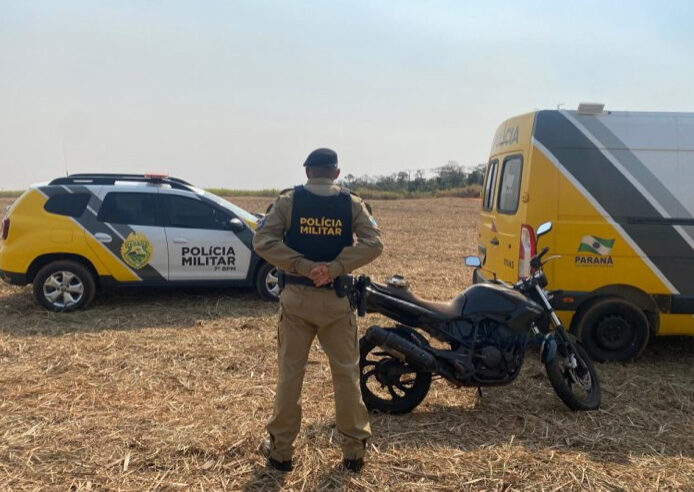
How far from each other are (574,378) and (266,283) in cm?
442

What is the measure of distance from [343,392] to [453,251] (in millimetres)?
9918

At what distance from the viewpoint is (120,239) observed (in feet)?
24.6

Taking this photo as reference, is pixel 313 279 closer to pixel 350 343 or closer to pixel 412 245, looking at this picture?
pixel 350 343

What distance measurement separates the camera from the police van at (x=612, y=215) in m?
5.55

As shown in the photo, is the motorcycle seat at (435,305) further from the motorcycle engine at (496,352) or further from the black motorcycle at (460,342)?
the motorcycle engine at (496,352)

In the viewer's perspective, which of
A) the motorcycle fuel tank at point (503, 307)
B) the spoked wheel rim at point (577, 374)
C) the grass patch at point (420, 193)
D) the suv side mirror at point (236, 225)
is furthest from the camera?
the grass patch at point (420, 193)

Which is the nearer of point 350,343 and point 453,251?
→ point 350,343

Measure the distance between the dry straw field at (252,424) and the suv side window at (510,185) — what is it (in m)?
1.60

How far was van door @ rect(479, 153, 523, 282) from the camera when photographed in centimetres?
580

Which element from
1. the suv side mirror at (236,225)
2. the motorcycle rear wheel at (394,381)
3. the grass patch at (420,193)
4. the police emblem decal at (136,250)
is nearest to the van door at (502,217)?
the motorcycle rear wheel at (394,381)

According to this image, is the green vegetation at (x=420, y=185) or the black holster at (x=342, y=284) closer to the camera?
the black holster at (x=342, y=284)

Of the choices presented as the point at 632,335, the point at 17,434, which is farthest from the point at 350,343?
the point at 632,335

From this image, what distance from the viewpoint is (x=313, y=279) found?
341 centimetres

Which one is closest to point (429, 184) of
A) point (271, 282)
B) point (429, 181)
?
point (429, 181)
